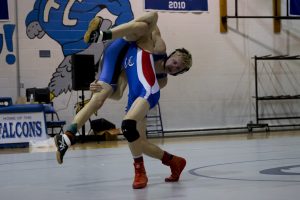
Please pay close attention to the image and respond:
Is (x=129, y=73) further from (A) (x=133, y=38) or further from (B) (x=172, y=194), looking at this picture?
(B) (x=172, y=194)

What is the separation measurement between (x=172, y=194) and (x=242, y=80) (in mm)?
9062

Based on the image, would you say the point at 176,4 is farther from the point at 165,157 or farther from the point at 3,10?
the point at 165,157

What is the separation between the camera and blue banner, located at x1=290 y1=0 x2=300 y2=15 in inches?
486

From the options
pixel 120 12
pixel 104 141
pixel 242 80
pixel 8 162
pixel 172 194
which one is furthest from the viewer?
pixel 242 80

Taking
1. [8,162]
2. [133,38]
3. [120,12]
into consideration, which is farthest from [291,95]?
[133,38]

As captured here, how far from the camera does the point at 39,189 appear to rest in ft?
11.7

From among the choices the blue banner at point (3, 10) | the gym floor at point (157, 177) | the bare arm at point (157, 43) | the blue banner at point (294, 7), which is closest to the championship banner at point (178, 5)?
the blue banner at point (294, 7)

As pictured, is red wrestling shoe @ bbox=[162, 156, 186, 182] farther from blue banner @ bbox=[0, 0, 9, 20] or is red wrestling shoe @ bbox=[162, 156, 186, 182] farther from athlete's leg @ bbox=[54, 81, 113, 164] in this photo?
blue banner @ bbox=[0, 0, 9, 20]

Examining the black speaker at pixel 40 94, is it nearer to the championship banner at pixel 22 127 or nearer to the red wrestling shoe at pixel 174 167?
the championship banner at pixel 22 127

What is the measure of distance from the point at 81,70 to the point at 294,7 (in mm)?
5659

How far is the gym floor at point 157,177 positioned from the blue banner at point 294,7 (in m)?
7.02

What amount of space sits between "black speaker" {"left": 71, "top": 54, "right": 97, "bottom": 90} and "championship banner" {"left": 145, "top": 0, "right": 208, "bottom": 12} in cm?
250

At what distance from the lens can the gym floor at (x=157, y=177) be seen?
320cm

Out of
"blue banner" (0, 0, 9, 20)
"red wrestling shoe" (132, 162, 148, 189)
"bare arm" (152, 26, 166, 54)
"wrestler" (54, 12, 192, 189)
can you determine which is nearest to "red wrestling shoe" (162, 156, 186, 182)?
"wrestler" (54, 12, 192, 189)
